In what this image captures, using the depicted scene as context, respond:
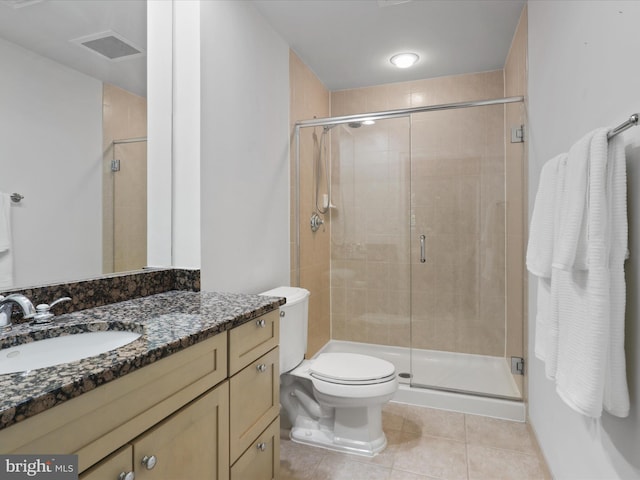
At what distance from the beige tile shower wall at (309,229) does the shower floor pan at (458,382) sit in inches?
19.3

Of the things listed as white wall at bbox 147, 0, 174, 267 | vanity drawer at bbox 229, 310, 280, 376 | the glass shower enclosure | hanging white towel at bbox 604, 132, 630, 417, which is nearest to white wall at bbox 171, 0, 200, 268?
white wall at bbox 147, 0, 174, 267

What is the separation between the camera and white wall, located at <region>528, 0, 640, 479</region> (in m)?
0.88

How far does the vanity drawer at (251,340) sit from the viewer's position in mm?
1160

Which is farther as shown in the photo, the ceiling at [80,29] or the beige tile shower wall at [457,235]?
the beige tile shower wall at [457,235]

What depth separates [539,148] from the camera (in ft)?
5.97

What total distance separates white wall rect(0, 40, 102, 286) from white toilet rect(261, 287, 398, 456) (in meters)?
0.96

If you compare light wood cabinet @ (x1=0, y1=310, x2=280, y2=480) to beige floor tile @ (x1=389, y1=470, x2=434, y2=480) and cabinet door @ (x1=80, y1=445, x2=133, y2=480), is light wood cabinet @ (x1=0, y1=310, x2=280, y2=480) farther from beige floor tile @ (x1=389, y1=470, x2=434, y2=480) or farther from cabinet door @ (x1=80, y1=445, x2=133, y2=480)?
beige floor tile @ (x1=389, y1=470, x2=434, y2=480)

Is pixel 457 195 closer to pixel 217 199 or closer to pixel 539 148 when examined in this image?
pixel 539 148

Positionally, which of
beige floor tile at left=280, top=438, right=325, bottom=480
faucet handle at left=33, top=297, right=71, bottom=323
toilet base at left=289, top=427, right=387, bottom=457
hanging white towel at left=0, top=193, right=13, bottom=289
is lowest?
beige floor tile at left=280, top=438, right=325, bottom=480

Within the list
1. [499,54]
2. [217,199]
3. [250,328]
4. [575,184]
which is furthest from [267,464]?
[499,54]

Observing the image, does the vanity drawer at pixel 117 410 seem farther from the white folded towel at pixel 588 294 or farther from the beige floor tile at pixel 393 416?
the beige floor tile at pixel 393 416

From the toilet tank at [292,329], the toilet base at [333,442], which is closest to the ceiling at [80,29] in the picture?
the toilet tank at [292,329]

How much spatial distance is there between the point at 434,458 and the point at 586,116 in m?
1.65

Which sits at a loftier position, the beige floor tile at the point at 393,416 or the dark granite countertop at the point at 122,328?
the dark granite countertop at the point at 122,328
